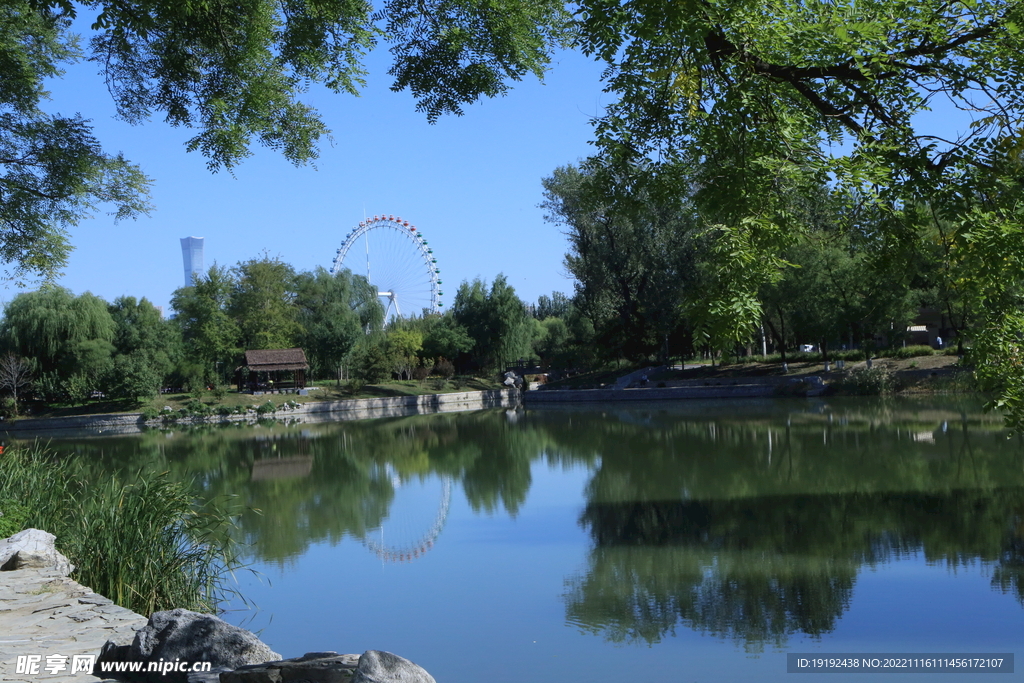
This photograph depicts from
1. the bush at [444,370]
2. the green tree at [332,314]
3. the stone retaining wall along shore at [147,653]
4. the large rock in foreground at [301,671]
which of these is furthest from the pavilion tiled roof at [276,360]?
the large rock in foreground at [301,671]

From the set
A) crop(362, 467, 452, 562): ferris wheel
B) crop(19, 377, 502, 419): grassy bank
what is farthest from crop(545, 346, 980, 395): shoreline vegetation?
crop(362, 467, 452, 562): ferris wheel

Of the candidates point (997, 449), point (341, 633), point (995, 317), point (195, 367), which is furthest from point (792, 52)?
point (195, 367)

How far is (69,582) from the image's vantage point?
18.2 ft

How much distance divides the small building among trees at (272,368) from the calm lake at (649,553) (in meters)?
20.8

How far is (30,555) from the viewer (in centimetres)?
589

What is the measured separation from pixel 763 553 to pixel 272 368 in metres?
33.1

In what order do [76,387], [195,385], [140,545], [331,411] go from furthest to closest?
[195,385] < [331,411] < [76,387] < [140,545]

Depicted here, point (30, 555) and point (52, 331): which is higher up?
point (52, 331)

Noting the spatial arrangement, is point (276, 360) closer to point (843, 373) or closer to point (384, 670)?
point (843, 373)

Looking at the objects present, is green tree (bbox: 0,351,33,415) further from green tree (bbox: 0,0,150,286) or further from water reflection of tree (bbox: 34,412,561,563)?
green tree (bbox: 0,0,150,286)

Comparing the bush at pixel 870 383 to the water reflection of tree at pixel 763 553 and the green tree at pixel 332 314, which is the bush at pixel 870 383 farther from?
the green tree at pixel 332 314

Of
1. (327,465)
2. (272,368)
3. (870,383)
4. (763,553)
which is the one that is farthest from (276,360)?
(763,553)

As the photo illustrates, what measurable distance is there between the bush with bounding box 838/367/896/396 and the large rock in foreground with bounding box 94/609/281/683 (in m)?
25.9

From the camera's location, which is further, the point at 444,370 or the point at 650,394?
the point at 444,370
